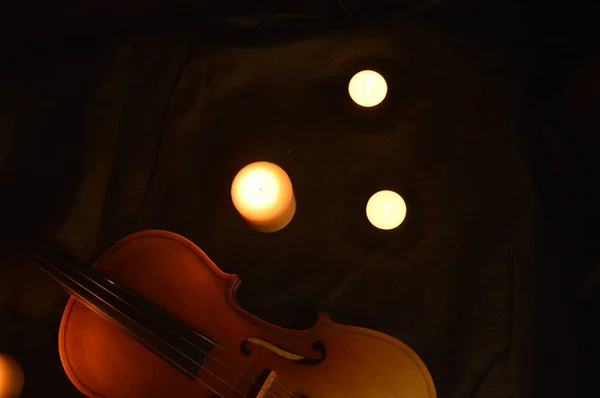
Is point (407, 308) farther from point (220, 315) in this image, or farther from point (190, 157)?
point (190, 157)

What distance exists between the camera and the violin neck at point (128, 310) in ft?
3.11

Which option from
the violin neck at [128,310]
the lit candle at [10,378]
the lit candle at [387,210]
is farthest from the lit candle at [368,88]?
the lit candle at [10,378]

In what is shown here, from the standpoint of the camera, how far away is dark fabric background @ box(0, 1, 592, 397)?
1134mm

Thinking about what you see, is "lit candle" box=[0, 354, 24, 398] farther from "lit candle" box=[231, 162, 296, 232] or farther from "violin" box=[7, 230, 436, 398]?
"lit candle" box=[231, 162, 296, 232]

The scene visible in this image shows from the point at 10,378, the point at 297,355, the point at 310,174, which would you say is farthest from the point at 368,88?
the point at 10,378

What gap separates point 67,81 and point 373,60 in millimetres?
800

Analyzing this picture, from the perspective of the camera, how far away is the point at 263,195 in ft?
3.66

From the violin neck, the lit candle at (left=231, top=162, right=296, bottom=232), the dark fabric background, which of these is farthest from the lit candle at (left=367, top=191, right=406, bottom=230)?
the violin neck

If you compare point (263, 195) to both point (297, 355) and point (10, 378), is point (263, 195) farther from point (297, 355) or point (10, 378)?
point (10, 378)

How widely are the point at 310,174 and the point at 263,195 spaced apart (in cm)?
19

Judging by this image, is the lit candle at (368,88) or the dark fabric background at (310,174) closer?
the dark fabric background at (310,174)

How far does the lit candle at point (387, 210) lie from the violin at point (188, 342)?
0.31 metres

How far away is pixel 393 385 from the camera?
923 mm

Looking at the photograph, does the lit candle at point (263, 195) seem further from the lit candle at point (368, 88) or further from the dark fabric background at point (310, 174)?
the lit candle at point (368, 88)
